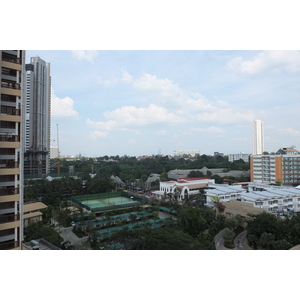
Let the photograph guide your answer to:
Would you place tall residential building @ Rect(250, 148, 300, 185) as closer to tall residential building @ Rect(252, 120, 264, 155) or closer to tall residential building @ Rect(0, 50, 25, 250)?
tall residential building @ Rect(252, 120, 264, 155)

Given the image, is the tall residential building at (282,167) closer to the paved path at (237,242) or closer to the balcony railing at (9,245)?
the paved path at (237,242)

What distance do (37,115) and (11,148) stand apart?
9.52 metres

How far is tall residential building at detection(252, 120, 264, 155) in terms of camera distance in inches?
413

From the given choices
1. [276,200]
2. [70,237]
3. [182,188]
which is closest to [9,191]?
[70,237]

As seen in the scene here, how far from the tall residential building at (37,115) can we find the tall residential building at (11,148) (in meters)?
8.90

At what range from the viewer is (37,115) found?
10.5 meters

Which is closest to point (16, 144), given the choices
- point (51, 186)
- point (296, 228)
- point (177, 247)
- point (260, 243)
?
point (177, 247)

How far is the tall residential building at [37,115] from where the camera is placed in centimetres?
1028

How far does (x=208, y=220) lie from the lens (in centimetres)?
516

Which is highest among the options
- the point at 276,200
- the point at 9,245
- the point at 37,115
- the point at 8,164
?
the point at 37,115

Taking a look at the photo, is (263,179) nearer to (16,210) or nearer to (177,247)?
(177,247)

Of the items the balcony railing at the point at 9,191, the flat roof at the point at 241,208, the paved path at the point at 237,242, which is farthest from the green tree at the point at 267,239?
the balcony railing at the point at 9,191

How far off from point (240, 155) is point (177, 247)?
24198 mm

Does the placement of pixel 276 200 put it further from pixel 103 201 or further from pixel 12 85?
pixel 12 85
